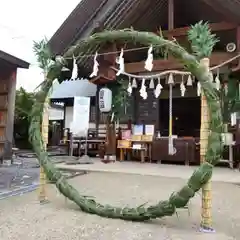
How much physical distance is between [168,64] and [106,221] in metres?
6.04

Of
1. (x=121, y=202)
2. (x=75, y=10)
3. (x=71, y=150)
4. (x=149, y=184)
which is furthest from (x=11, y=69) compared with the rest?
(x=121, y=202)

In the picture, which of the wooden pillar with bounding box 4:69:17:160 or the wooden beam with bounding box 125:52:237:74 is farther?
the wooden pillar with bounding box 4:69:17:160

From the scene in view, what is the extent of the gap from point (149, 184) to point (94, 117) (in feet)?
24.0

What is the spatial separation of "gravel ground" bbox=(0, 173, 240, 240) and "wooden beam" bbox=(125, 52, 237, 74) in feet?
13.0

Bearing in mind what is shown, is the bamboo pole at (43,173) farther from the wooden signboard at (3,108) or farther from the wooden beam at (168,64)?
the wooden signboard at (3,108)

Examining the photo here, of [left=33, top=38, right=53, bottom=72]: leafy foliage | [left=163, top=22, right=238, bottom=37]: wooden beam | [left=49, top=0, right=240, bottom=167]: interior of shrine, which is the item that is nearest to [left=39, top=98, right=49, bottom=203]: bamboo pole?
[left=33, top=38, right=53, bottom=72]: leafy foliage

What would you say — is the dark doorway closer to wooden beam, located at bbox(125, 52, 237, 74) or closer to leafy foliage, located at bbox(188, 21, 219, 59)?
wooden beam, located at bbox(125, 52, 237, 74)

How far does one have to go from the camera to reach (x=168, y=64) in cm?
865

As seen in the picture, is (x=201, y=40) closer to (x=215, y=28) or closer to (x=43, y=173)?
(x=43, y=173)

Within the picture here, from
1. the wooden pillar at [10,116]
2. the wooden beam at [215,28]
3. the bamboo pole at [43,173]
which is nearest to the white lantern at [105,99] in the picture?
the wooden beam at [215,28]

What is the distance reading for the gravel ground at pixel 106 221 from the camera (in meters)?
2.96

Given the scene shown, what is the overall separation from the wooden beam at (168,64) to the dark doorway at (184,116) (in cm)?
259

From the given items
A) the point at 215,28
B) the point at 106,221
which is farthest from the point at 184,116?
the point at 106,221

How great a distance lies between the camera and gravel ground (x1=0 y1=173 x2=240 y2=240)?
9.71 ft
